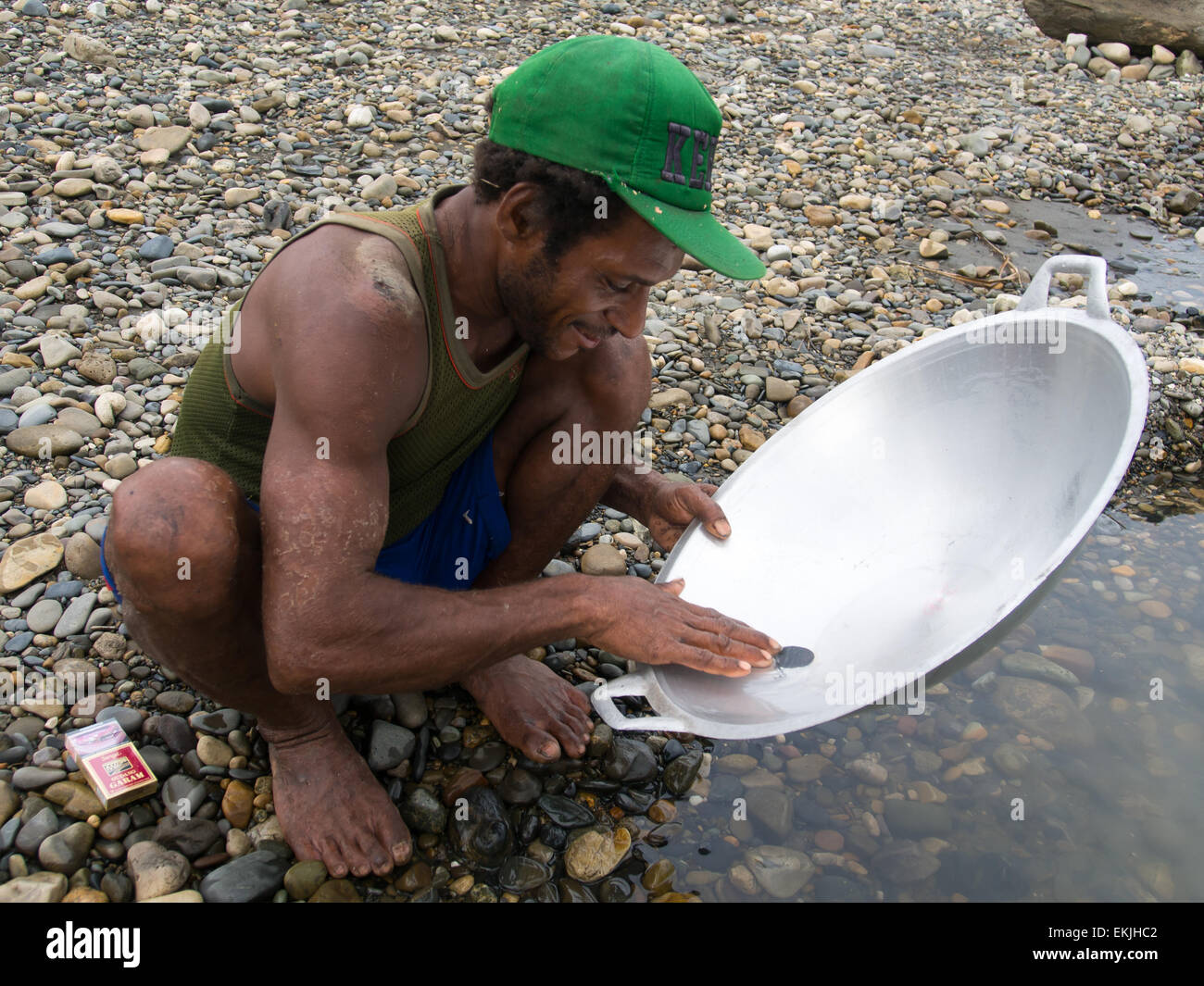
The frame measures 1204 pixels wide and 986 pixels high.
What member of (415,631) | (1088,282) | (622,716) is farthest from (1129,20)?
(415,631)

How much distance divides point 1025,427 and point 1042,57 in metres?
5.48

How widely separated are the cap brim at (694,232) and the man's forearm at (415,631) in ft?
1.96

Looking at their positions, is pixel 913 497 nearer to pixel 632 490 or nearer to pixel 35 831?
pixel 632 490

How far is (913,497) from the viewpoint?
2217mm

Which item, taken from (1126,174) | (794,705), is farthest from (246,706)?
(1126,174)

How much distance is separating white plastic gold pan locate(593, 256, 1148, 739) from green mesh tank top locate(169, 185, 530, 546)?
50 cm

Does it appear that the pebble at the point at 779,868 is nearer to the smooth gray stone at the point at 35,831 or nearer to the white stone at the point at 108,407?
the smooth gray stone at the point at 35,831

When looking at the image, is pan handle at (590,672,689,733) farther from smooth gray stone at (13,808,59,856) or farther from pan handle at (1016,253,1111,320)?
pan handle at (1016,253,1111,320)

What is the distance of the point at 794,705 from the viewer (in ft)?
5.53

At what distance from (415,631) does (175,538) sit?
0.39 meters

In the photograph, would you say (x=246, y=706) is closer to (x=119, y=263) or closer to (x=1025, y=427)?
(x=1025, y=427)

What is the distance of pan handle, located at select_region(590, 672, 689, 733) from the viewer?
1600mm

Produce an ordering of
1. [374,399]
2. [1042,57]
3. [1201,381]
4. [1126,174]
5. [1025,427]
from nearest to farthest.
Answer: [374,399] < [1025,427] < [1201,381] < [1126,174] < [1042,57]

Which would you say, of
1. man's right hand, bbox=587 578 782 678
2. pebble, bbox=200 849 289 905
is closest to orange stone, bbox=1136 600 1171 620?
man's right hand, bbox=587 578 782 678
